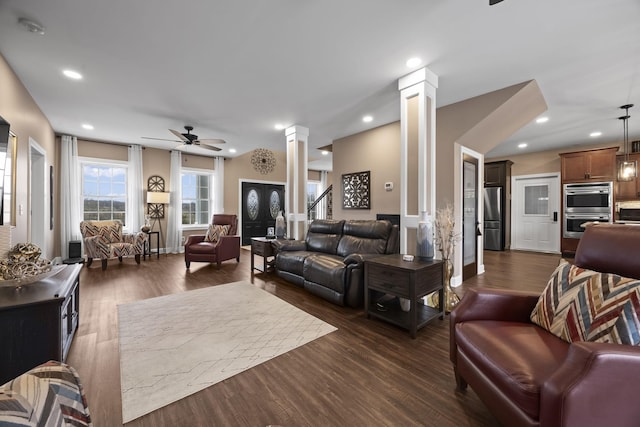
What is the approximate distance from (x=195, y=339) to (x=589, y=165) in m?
8.23

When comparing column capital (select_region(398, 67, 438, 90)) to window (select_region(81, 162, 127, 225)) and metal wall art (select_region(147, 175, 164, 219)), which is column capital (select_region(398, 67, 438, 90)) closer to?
metal wall art (select_region(147, 175, 164, 219))

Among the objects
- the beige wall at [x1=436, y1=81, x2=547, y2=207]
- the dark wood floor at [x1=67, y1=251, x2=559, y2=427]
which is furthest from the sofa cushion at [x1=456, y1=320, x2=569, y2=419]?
the beige wall at [x1=436, y1=81, x2=547, y2=207]

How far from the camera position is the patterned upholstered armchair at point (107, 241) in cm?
490

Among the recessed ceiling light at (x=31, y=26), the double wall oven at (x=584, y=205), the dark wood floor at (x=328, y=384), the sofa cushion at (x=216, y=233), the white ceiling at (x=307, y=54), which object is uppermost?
the white ceiling at (x=307, y=54)

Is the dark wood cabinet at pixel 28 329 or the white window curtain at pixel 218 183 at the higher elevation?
the white window curtain at pixel 218 183

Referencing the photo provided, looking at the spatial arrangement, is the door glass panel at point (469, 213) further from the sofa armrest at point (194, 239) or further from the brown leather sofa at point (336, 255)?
the sofa armrest at point (194, 239)

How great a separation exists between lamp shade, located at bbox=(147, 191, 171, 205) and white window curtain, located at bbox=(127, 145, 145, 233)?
1.32ft

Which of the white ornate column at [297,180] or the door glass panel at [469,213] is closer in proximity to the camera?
the door glass panel at [469,213]

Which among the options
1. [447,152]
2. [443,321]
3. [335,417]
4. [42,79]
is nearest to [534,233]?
[447,152]

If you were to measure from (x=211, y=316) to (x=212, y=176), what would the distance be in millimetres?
5527

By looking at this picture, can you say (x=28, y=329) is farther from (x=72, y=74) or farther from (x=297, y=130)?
(x=297, y=130)

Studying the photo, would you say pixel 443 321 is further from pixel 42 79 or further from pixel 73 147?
pixel 73 147

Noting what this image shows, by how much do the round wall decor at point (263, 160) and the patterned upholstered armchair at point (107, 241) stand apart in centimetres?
364

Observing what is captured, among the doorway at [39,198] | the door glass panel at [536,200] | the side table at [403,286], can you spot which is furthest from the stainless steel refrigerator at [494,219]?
the doorway at [39,198]
